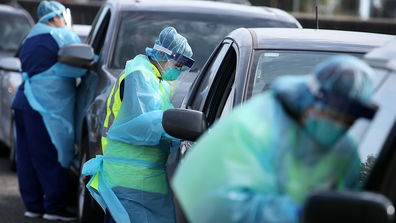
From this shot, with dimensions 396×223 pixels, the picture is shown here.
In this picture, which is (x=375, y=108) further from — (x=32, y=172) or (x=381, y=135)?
(x=32, y=172)

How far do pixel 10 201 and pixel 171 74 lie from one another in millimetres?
3143

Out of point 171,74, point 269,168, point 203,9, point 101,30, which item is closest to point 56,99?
point 101,30

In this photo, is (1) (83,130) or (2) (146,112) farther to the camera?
(1) (83,130)

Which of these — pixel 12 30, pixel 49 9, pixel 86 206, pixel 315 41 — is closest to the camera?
pixel 315 41

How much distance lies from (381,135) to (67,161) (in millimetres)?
4141

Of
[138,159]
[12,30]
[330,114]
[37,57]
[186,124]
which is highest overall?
[330,114]

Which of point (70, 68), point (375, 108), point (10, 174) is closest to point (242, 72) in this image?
point (375, 108)

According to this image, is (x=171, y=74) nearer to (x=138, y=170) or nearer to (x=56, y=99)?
(x=138, y=170)

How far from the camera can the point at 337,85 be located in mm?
1531

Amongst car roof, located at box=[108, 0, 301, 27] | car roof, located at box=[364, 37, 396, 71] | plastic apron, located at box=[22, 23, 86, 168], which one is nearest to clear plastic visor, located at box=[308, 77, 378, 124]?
car roof, located at box=[364, 37, 396, 71]

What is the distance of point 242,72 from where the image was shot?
287cm

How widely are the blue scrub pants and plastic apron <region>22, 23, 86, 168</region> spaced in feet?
0.24

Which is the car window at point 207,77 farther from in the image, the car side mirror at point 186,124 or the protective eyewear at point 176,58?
the car side mirror at point 186,124

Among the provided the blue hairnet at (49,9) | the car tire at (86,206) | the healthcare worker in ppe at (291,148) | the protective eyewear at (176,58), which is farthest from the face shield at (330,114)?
the blue hairnet at (49,9)
